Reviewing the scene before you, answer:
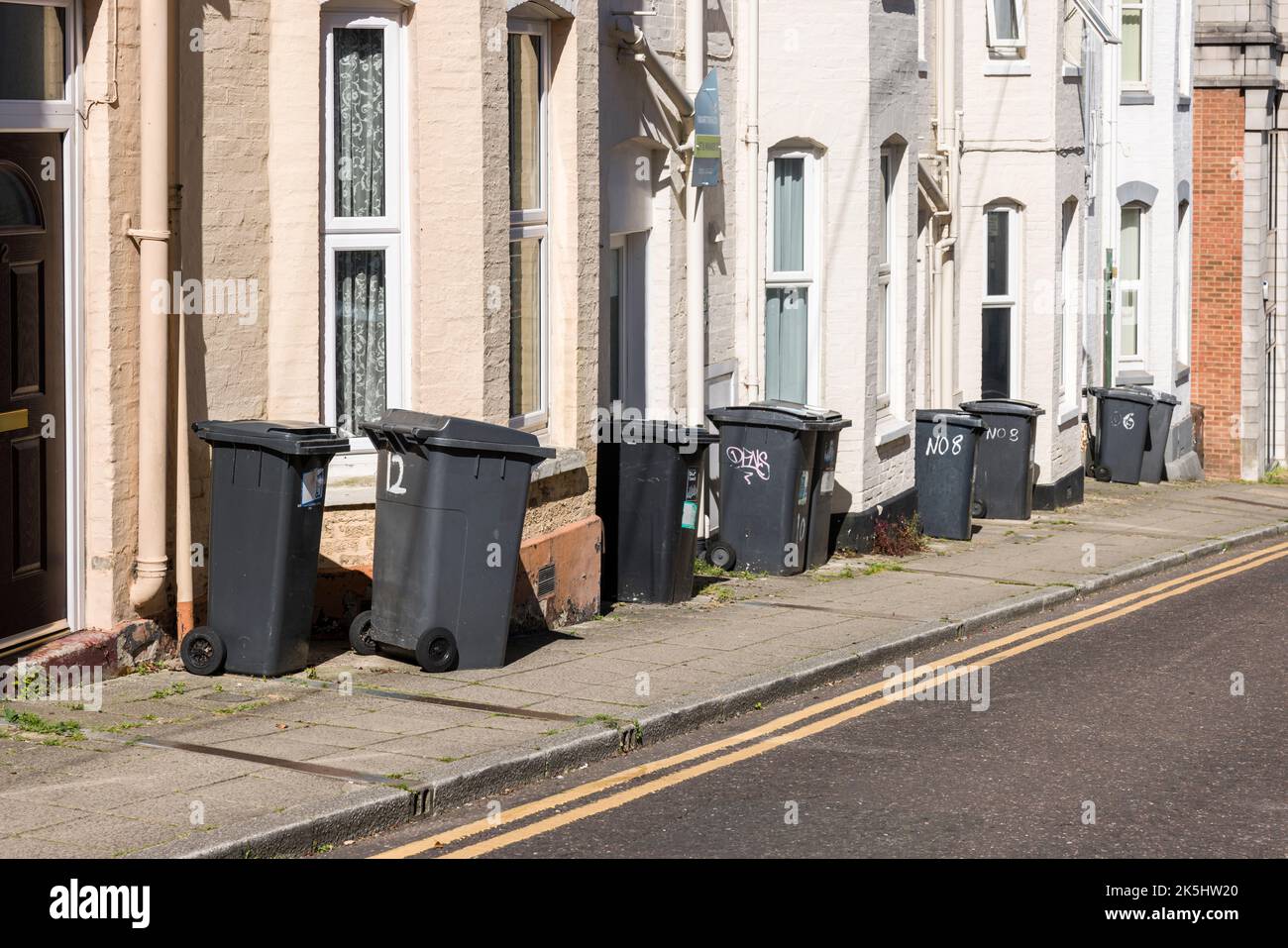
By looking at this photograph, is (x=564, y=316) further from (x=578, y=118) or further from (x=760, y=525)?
(x=760, y=525)

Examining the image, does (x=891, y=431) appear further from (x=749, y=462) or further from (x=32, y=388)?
(x=32, y=388)

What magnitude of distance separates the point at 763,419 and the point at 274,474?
5560 millimetres

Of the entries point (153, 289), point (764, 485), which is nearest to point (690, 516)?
point (764, 485)

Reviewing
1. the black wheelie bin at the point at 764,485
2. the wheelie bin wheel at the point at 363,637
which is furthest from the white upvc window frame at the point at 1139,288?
the wheelie bin wheel at the point at 363,637

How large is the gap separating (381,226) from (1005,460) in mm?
9875

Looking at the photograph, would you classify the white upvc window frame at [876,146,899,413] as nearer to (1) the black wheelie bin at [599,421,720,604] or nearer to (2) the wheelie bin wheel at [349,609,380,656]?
(1) the black wheelie bin at [599,421,720,604]

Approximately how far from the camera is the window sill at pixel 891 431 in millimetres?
16562

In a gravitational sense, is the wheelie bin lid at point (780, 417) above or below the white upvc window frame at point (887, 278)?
below

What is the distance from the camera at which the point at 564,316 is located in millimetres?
12141

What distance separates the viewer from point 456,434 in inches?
385

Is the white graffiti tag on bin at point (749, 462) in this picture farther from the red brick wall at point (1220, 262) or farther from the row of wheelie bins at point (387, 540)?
the red brick wall at point (1220, 262)

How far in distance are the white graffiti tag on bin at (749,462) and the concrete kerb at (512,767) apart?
7.70ft

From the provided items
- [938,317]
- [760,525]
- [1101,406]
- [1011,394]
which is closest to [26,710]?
[760,525]

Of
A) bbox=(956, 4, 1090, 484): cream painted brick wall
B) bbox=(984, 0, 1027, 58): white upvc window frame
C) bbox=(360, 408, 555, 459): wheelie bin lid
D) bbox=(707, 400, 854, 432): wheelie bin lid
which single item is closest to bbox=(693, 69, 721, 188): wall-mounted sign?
bbox=(707, 400, 854, 432): wheelie bin lid
